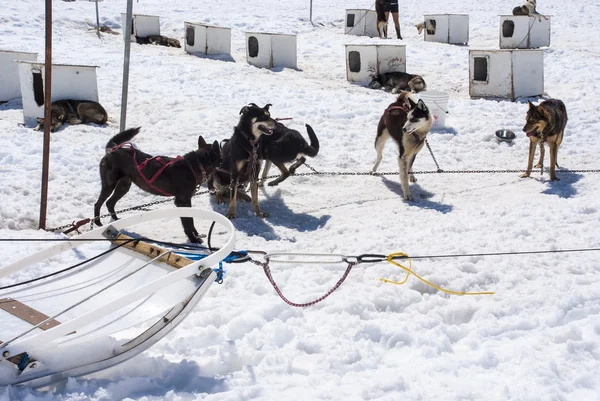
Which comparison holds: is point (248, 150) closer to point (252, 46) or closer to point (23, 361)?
point (23, 361)

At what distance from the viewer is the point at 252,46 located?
540 inches

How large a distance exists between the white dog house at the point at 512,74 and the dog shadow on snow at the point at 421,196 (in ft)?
14.4

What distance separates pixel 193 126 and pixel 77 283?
5222 mm

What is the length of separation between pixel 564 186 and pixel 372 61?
246 inches

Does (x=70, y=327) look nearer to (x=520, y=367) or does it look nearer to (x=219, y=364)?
(x=219, y=364)

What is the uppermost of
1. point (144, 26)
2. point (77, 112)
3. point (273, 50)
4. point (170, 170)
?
point (144, 26)

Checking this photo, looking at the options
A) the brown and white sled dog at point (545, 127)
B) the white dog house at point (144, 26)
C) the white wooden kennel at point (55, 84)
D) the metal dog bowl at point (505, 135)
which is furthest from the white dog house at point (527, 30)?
the white wooden kennel at point (55, 84)

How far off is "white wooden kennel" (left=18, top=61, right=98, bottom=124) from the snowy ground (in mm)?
451

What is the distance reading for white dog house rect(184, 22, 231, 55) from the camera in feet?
47.8

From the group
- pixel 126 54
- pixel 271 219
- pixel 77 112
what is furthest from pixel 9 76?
pixel 271 219

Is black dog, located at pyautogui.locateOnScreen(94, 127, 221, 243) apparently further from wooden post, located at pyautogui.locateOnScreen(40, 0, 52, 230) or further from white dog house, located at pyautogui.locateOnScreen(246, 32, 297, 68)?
white dog house, located at pyautogui.locateOnScreen(246, 32, 297, 68)

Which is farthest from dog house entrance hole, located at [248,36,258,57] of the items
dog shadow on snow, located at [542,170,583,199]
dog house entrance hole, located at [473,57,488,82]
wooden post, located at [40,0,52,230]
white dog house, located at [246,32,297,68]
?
wooden post, located at [40,0,52,230]

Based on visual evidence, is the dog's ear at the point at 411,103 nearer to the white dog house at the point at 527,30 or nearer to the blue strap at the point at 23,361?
the blue strap at the point at 23,361

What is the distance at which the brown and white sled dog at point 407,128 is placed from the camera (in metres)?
6.66
